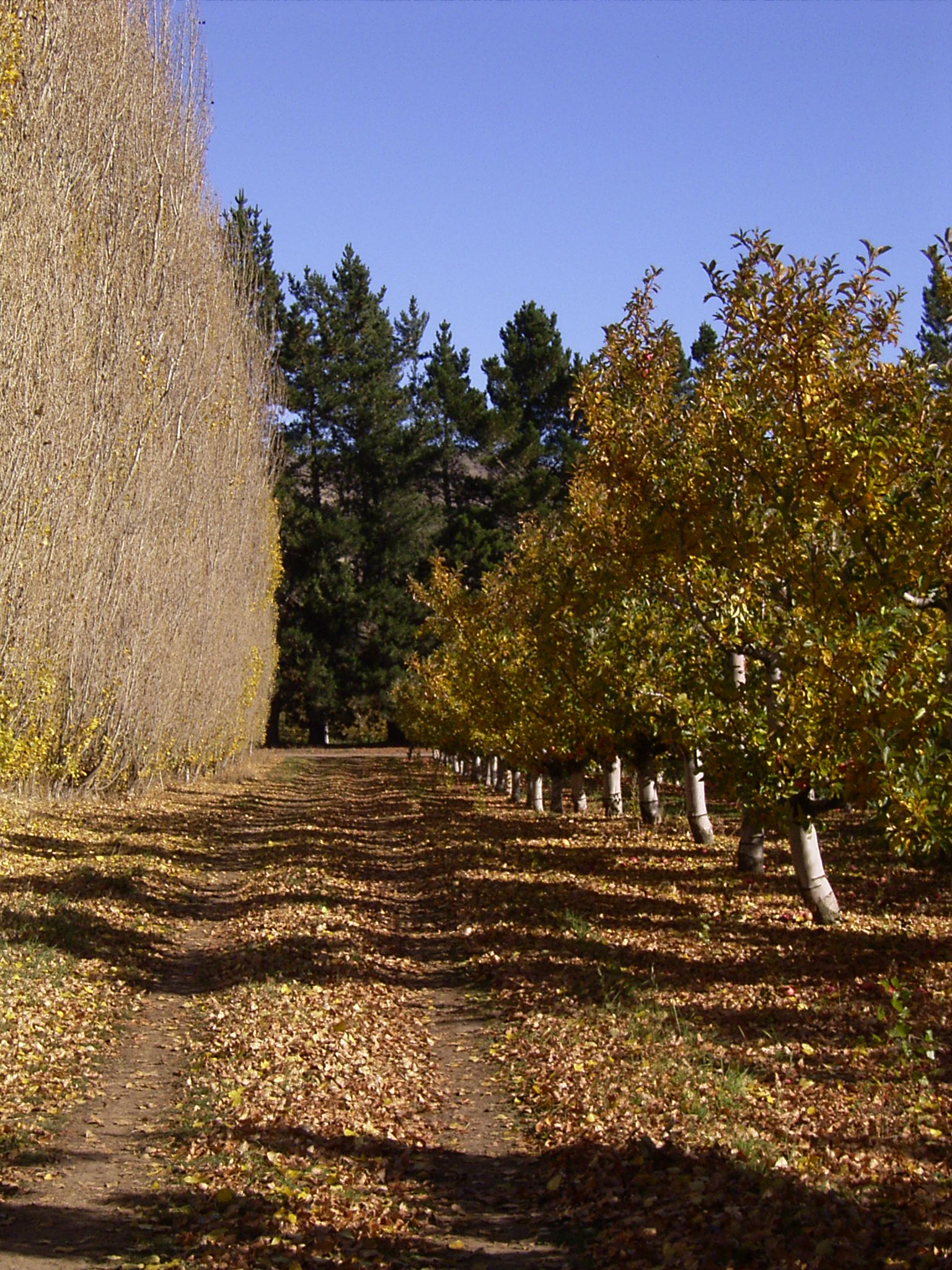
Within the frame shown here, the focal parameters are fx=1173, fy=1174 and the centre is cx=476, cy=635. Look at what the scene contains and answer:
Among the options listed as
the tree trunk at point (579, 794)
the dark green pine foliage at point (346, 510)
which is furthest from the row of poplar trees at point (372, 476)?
the tree trunk at point (579, 794)

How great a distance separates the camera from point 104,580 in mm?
19234

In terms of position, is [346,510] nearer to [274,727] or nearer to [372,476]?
[372,476]

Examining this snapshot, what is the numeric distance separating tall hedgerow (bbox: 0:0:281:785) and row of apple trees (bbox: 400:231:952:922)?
22.9 feet

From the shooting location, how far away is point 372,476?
58.2 meters

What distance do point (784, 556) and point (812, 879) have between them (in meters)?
3.25

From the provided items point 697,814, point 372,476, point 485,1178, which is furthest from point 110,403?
point 372,476

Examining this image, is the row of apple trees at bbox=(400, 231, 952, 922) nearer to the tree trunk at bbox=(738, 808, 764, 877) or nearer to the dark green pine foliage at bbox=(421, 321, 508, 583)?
the tree trunk at bbox=(738, 808, 764, 877)

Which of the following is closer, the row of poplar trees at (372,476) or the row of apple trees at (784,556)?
the row of apple trees at (784,556)

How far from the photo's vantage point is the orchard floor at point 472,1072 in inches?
179

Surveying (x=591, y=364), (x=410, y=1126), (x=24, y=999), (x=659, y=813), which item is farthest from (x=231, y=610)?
(x=410, y=1126)

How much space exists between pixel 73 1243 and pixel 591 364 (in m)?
9.14

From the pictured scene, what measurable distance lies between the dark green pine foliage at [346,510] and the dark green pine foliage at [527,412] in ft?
14.5

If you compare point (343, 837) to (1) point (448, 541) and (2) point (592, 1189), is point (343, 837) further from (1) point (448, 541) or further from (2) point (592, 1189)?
(1) point (448, 541)

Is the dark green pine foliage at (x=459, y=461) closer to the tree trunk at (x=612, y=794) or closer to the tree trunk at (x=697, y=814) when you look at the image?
the tree trunk at (x=612, y=794)
